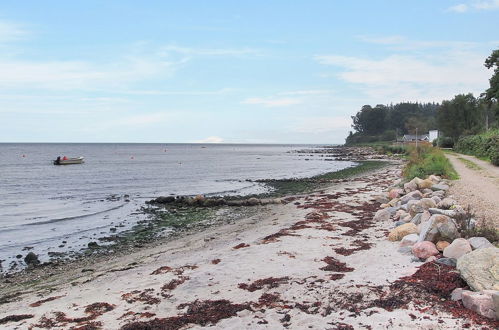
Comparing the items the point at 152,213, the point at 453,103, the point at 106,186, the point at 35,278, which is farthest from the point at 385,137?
the point at 35,278

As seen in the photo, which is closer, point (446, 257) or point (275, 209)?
point (446, 257)

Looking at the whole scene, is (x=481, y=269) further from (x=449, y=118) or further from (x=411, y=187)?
(x=449, y=118)

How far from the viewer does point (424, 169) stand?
23281mm

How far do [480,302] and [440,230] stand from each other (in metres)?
3.16

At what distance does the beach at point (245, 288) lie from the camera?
6566 mm

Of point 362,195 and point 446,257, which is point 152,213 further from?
point 446,257

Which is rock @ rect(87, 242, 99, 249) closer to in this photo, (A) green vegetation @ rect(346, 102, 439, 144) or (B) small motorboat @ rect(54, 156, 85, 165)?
(B) small motorboat @ rect(54, 156, 85, 165)

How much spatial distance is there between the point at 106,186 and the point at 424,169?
27.1 metres

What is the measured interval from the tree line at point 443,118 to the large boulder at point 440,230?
37.3m

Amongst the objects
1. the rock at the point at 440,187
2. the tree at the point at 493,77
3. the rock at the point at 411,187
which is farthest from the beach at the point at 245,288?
the tree at the point at 493,77

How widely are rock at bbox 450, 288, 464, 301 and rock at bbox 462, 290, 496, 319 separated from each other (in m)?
0.17

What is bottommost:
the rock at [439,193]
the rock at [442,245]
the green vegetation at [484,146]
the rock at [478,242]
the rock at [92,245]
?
the rock at [92,245]

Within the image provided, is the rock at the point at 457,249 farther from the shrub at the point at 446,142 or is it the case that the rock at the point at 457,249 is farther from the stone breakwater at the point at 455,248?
the shrub at the point at 446,142

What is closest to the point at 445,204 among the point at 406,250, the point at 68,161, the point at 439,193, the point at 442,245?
the point at 439,193
